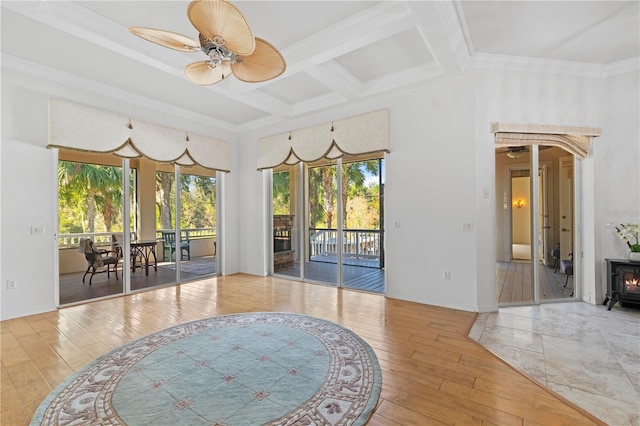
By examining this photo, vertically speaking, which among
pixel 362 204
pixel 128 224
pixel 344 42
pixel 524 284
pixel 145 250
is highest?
pixel 344 42

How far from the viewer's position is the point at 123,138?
4602 mm

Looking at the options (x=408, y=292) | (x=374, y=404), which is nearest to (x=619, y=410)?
(x=374, y=404)

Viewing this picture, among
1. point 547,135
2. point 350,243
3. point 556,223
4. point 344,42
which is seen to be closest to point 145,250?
point 350,243

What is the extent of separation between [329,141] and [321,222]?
1.76 meters

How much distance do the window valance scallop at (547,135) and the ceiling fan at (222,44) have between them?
3.06 metres

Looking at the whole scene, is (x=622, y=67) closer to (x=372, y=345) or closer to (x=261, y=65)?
(x=261, y=65)

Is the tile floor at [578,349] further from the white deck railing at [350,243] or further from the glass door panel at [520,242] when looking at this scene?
the white deck railing at [350,243]

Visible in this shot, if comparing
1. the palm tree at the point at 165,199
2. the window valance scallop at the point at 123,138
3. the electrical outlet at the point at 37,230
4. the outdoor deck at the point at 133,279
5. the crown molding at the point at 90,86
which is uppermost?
the crown molding at the point at 90,86

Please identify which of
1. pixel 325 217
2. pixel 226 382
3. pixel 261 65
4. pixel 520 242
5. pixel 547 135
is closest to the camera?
pixel 226 382

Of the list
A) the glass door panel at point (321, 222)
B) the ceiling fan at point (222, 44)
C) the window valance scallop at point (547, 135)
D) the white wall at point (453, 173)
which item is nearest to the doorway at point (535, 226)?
the window valance scallop at point (547, 135)

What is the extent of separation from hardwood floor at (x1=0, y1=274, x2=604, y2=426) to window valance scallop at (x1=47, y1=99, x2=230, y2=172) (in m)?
2.32

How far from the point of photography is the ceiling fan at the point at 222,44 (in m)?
2.02

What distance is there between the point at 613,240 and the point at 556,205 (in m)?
0.87

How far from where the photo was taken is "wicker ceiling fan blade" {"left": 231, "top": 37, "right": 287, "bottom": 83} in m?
2.47
